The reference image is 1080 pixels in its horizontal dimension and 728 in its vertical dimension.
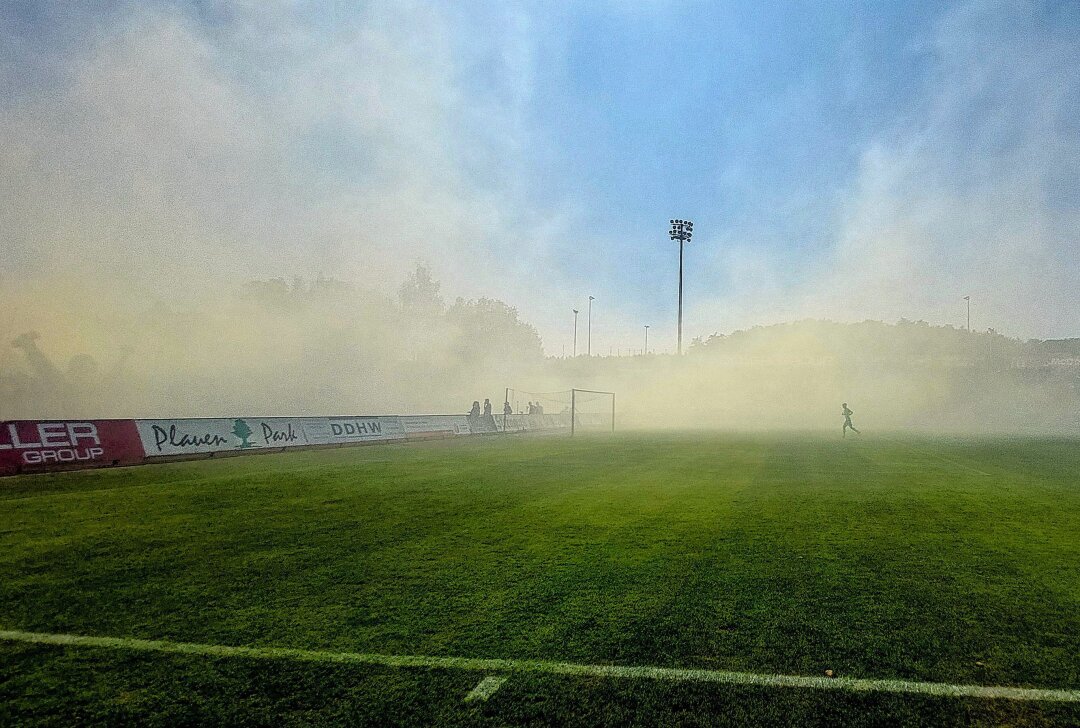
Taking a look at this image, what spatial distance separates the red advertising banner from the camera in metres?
14.0

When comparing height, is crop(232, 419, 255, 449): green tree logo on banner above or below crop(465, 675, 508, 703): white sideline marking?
above

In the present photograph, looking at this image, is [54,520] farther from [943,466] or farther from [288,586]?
[943,466]

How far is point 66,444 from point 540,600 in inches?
613

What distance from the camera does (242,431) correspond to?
20.1 meters

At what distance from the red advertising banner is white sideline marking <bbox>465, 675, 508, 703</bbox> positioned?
1547 centimetres

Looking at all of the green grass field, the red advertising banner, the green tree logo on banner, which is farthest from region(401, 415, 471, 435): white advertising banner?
the green grass field

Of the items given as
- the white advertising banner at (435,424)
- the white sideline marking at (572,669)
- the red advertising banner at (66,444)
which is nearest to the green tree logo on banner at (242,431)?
the red advertising banner at (66,444)

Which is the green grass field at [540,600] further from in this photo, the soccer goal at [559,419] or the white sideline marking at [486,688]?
the soccer goal at [559,419]

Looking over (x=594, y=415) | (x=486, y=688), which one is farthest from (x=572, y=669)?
(x=594, y=415)

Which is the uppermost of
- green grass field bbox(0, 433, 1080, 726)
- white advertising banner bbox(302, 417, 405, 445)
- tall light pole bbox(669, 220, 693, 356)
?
tall light pole bbox(669, 220, 693, 356)

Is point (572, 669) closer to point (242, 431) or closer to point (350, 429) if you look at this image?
point (242, 431)

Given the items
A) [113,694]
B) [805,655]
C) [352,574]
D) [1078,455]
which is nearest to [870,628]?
[805,655]

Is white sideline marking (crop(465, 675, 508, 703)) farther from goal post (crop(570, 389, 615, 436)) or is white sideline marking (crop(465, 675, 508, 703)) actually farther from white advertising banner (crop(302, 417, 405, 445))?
goal post (crop(570, 389, 615, 436))

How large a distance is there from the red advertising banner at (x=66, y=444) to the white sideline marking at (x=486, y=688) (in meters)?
15.5
